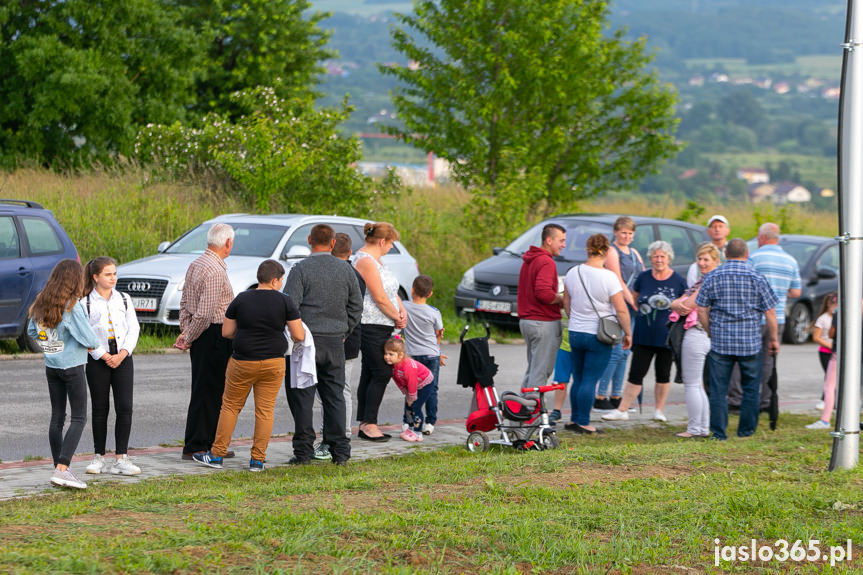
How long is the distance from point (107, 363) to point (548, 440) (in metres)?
3.70

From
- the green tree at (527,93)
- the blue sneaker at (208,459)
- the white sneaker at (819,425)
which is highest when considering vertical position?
the green tree at (527,93)

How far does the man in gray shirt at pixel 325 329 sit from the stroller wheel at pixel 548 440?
5.62 feet

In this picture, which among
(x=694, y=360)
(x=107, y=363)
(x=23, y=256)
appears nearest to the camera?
(x=107, y=363)

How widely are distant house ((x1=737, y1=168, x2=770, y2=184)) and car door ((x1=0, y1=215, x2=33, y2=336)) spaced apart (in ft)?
343

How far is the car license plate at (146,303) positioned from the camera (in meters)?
14.9

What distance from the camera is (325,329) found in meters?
8.92

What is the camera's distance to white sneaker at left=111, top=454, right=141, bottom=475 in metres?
8.11

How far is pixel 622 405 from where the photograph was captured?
1187 cm

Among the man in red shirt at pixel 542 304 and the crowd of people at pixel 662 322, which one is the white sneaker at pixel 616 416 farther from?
the man in red shirt at pixel 542 304

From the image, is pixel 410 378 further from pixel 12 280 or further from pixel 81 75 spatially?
pixel 81 75

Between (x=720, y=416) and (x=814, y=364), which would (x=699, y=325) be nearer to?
(x=720, y=416)

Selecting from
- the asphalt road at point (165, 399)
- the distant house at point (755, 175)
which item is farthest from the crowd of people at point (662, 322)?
the distant house at point (755, 175)

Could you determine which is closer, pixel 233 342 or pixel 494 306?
pixel 233 342

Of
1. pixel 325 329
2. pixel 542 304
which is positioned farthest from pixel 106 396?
pixel 542 304
